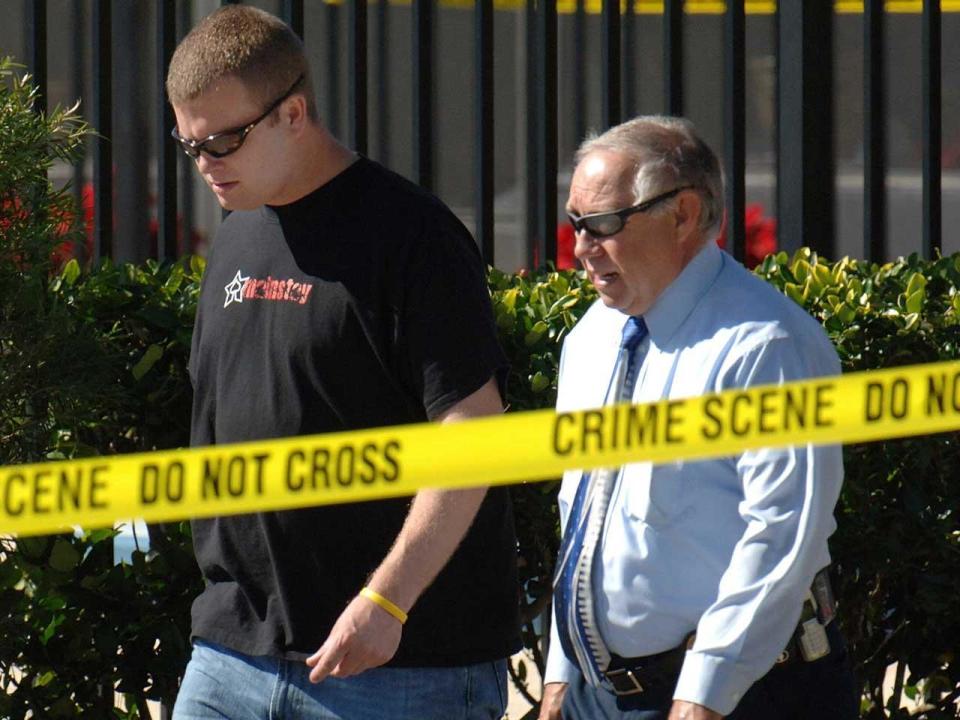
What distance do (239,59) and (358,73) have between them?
1789 mm

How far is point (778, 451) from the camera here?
2479 millimetres

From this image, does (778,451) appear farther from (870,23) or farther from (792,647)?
(870,23)

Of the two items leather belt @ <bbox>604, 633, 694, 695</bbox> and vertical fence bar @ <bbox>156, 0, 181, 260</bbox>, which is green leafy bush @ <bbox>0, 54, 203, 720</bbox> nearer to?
vertical fence bar @ <bbox>156, 0, 181, 260</bbox>

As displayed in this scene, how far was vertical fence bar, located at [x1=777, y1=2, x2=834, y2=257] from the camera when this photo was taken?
432cm

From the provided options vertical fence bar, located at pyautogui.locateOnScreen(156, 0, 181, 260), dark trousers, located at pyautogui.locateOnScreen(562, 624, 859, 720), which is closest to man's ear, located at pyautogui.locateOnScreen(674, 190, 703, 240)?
dark trousers, located at pyautogui.locateOnScreen(562, 624, 859, 720)

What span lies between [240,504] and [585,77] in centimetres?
990

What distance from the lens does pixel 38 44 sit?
14.9 feet

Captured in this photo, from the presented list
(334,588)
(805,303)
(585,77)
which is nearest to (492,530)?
(334,588)

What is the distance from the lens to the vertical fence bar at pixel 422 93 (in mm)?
4414

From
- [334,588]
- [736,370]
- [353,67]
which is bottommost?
[334,588]

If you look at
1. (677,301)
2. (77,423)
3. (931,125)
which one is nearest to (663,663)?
(677,301)

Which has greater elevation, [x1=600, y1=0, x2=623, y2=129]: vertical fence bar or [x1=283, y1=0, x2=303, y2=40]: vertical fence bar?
[x1=283, y1=0, x2=303, y2=40]: vertical fence bar

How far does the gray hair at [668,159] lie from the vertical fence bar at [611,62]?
5.23ft

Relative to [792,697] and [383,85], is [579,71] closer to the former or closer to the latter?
[383,85]
